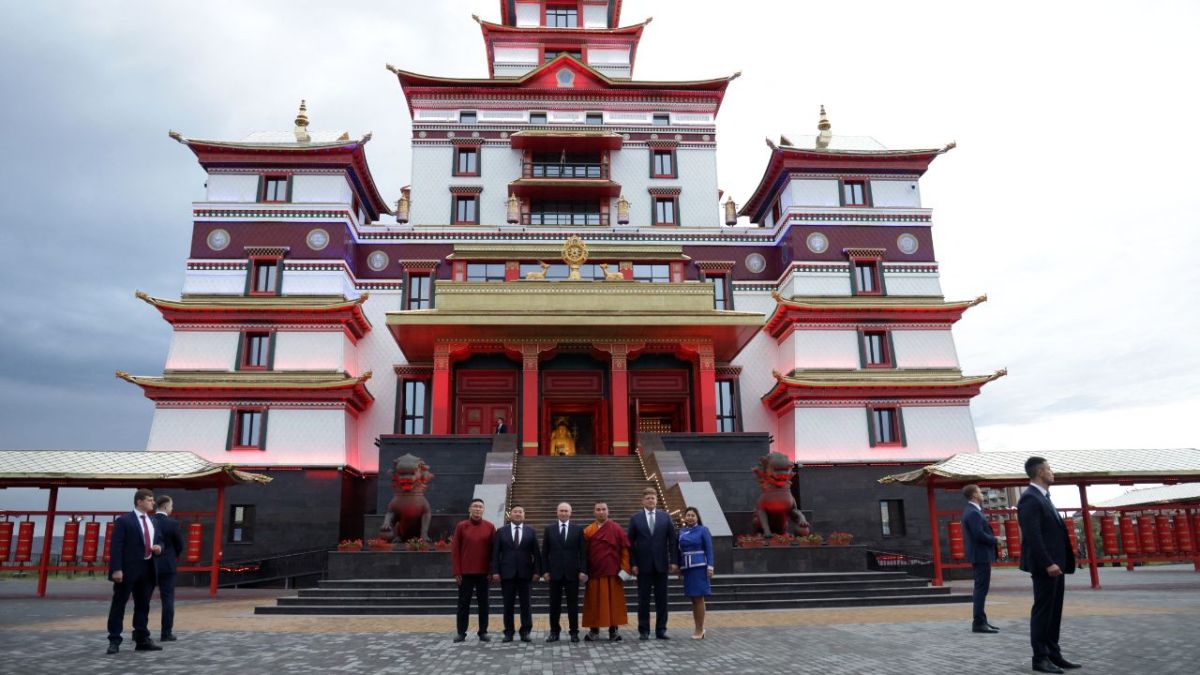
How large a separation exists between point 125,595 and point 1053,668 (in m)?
10.9

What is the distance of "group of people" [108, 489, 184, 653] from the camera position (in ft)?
35.1

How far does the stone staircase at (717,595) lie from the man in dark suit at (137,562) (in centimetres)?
458

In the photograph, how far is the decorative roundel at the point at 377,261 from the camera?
111ft

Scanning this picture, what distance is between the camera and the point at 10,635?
474 inches

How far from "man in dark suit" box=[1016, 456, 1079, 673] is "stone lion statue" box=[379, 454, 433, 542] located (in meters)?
13.0

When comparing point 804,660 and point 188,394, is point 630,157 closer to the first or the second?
point 188,394

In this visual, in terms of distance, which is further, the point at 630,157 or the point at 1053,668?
the point at 630,157

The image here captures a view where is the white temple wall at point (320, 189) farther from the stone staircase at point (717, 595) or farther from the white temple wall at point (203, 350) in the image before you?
the stone staircase at point (717, 595)

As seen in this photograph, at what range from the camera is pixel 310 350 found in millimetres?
30938

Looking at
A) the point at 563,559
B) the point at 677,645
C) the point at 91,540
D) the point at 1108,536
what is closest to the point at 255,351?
the point at 91,540

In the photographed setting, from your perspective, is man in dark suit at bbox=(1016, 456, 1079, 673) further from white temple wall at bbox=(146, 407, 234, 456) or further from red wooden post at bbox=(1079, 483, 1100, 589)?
white temple wall at bbox=(146, 407, 234, 456)

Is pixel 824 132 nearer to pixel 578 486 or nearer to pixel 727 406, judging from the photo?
pixel 727 406

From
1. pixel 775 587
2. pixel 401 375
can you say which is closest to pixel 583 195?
pixel 401 375

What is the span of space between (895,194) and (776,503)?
2035 cm
